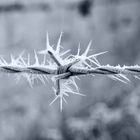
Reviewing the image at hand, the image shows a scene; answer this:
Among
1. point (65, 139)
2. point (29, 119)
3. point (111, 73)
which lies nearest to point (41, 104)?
point (29, 119)

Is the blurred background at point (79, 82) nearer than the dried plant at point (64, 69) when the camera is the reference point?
No

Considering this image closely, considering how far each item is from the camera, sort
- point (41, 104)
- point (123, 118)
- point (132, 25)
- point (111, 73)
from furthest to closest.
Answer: point (132, 25) → point (41, 104) → point (123, 118) → point (111, 73)

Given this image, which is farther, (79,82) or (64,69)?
(79,82)

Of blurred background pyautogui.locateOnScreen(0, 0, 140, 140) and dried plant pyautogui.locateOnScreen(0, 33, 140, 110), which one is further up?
blurred background pyautogui.locateOnScreen(0, 0, 140, 140)

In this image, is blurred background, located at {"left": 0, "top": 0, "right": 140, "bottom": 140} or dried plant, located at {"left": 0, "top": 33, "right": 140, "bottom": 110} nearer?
dried plant, located at {"left": 0, "top": 33, "right": 140, "bottom": 110}

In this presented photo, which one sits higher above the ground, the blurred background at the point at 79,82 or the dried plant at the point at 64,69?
the blurred background at the point at 79,82

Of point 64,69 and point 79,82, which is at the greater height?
point 79,82

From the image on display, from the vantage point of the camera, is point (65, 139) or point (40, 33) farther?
point (40, 33)

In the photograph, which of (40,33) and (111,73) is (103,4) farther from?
(111,73)
